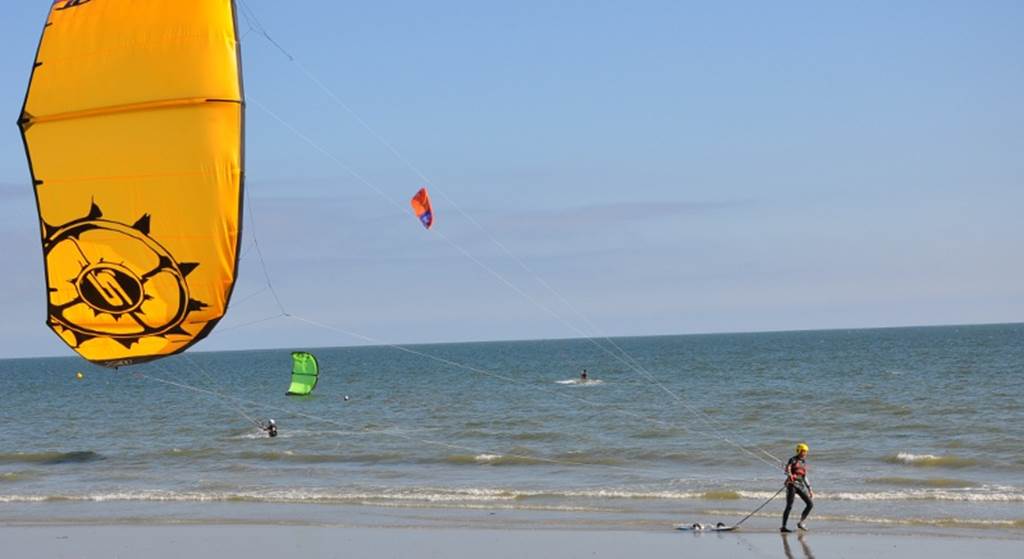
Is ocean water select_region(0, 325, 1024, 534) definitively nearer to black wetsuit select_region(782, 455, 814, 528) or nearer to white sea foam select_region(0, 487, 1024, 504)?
white sea foam select_region(0, 487, 1024, 504)

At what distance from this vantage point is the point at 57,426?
4500 cm

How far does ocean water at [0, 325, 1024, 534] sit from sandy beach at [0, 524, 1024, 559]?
43.8 inches

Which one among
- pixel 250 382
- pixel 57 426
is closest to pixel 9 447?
pixel 57 426

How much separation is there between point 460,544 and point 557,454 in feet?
39.2

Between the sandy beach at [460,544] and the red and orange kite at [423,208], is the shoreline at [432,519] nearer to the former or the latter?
the sandy beach at [460,544]

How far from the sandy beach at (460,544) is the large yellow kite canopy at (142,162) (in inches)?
253

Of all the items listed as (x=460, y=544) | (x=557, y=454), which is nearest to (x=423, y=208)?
(x=460, y=544)

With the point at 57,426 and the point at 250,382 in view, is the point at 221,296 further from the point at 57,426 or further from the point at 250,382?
the point at 250,382

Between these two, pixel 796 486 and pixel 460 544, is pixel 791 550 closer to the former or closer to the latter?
pixel 796 486

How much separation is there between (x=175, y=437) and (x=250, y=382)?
51.0m

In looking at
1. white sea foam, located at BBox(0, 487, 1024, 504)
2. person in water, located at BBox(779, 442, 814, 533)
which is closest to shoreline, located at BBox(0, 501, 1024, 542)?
person in water, located at BBox(779, 442, 814, 533)

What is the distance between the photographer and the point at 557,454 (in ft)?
94.4

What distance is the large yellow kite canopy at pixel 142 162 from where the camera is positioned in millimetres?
10539

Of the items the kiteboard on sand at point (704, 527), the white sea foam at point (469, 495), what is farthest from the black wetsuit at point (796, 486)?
Result: the white sea foam at point (469, 495)
